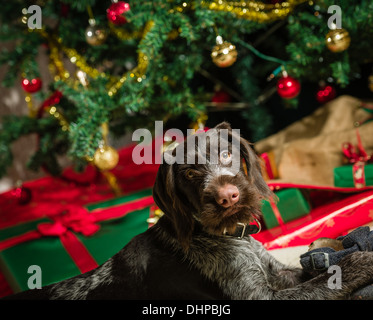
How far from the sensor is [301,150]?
7.62 feet

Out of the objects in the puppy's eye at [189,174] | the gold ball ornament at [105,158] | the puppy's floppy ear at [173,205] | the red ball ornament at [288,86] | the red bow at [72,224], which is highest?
the red ball ornament at [288,86]

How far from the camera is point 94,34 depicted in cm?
216

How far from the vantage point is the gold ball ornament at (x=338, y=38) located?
1.87 metres

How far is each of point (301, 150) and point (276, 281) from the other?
112 cm

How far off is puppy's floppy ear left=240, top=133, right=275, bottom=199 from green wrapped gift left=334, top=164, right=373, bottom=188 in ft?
2.50

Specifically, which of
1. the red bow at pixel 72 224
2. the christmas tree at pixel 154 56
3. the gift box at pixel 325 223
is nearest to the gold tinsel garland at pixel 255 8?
the christmas tree at pixel 154 56

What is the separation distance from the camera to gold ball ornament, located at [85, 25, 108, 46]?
215 centimetres

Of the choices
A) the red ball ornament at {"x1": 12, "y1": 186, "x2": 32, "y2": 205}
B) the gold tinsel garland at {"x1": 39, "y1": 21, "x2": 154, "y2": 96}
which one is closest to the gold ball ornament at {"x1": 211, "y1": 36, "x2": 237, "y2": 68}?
the gold tinsel garland at {"x1": 39, "y1": 21, "x2": 154, "y2": 96}

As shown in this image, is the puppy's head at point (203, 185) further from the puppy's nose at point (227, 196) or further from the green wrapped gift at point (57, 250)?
the green wrapped gift at point (57, 250)

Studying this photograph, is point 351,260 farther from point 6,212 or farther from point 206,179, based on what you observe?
point 6,212

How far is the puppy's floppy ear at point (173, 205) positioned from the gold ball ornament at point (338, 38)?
1198 millimetres

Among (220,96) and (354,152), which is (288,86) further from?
(220,96)

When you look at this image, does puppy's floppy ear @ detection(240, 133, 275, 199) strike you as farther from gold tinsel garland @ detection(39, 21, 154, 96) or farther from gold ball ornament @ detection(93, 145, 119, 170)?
gold ball ornament @ detection(93, 145, 119, 170)
